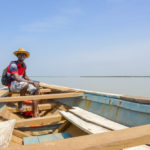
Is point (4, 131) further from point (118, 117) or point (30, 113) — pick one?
point (30, 113)

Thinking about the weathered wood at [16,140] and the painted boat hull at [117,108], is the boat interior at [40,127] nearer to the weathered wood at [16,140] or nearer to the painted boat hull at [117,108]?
the weathered wood at [16,140]

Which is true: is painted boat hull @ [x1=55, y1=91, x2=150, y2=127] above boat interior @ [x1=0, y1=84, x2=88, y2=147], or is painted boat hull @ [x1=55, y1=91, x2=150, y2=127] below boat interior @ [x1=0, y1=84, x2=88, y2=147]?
above

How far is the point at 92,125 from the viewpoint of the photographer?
248cm

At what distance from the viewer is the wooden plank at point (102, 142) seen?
67 cm

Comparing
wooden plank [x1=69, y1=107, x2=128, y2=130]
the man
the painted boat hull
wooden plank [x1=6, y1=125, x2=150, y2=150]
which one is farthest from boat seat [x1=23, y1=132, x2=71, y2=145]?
wooden plank [x1=6, y1=125, x2=150, y2=150]

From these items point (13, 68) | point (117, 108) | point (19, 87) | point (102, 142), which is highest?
point (13, 68)

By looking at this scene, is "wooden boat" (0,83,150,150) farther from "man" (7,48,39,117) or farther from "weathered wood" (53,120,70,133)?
"man" (7,48,39,117)

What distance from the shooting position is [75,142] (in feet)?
2.28

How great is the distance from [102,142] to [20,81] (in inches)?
143

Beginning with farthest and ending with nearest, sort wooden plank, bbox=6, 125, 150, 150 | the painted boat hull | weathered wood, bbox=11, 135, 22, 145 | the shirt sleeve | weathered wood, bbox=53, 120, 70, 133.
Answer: the shirt sleeve → weathered wood, bbox=53, 120, 70, 133 → weathered wood, bbox=11, 135, 22, 145 → the painted boat hull → wooden plank, bbox=6, 125, 150, 150

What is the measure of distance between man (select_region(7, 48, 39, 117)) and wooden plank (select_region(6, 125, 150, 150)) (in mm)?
3504

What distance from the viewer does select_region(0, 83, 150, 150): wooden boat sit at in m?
0.71

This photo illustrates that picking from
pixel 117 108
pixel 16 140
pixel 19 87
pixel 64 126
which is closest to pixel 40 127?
pixel 64 126

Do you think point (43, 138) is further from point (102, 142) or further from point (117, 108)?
point (102, 142)
